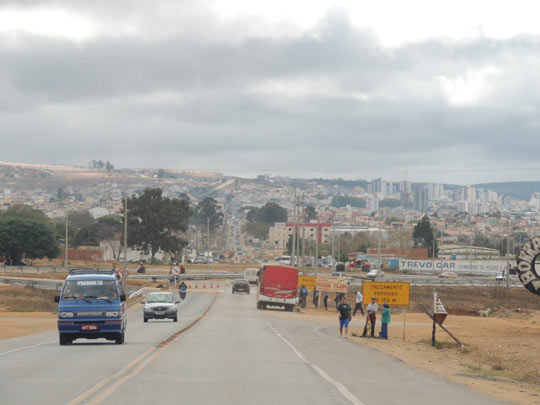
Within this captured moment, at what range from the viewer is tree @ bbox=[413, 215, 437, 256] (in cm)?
19188

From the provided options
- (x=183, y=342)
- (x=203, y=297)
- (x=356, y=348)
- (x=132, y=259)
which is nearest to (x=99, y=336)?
(x=183, y=342)

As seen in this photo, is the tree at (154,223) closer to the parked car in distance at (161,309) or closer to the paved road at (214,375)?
the parked car in distance at (161,309)

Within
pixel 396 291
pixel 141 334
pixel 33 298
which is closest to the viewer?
pixel 141 334

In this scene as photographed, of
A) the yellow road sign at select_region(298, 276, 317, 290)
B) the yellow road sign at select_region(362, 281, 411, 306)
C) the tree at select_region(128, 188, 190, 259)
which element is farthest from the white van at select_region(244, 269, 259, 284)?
the yellow road sign at select_region(362, 281, 411, 306)

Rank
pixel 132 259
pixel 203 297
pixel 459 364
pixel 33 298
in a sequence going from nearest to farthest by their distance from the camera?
1. pixel 459 364
2. pixel 33 298
3. pixel 203 297
4. pixel 132 259

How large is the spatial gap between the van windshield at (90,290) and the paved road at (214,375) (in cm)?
153

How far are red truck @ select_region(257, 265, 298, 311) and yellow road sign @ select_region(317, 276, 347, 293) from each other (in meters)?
1.99

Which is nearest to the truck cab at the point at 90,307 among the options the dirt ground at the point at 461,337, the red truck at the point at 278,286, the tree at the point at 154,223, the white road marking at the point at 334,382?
the white road marking at the point at 334,382

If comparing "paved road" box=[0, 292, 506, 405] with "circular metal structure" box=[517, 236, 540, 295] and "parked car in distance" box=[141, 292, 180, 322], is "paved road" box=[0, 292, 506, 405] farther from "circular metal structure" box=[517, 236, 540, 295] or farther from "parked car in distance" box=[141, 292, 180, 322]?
"parked car in distance" box=[141, 292, 180, 322]

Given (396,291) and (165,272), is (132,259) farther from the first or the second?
(396,291)

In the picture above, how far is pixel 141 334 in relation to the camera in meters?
33.8

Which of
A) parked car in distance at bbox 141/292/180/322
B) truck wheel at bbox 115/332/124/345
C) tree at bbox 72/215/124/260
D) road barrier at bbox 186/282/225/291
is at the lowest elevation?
road barrier at bbox 186/282/225/291

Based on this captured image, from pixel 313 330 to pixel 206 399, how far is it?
95.2ft

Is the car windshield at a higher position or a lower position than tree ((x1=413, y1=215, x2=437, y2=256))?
lower
